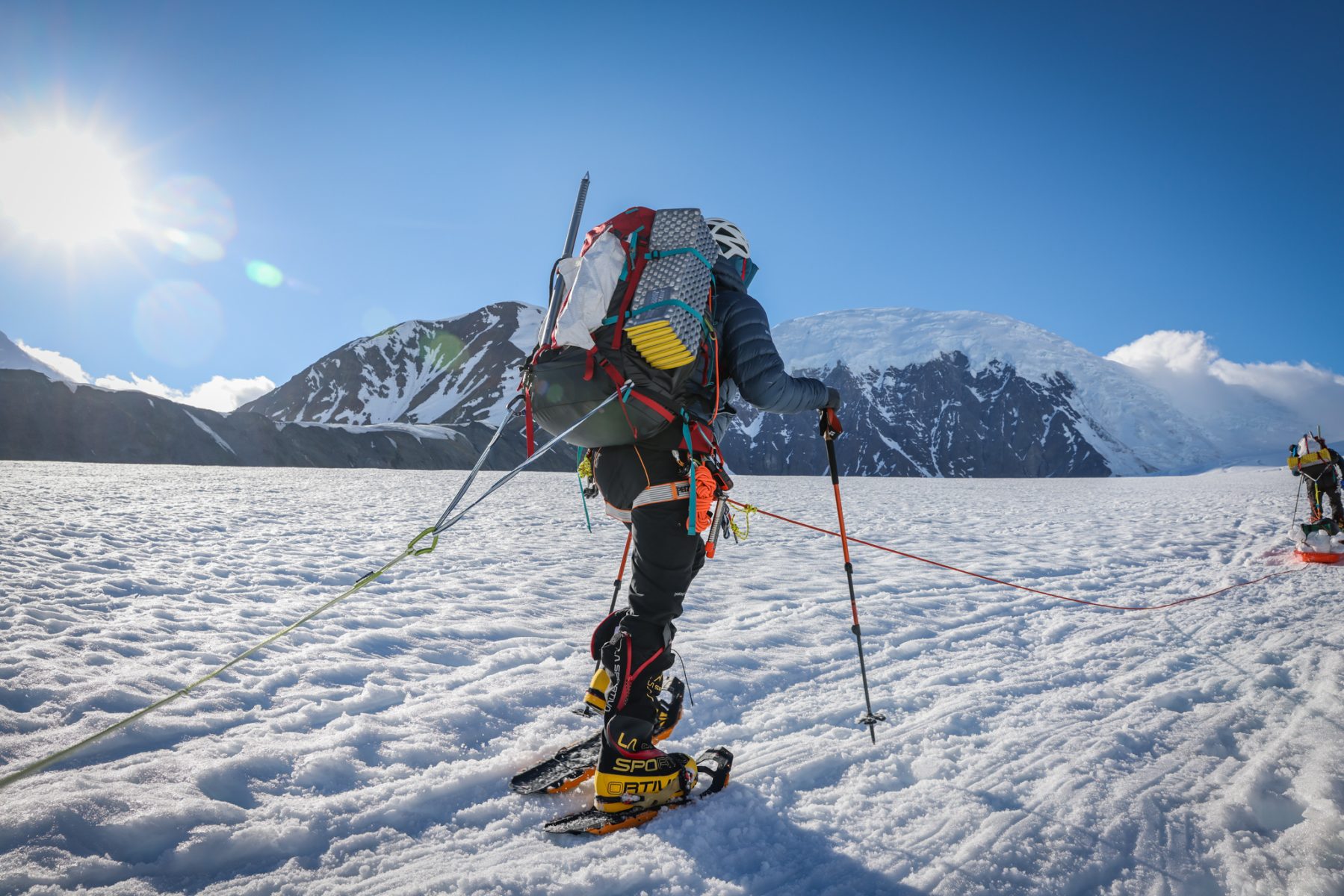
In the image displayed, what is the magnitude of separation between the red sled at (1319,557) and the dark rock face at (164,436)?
209 feet

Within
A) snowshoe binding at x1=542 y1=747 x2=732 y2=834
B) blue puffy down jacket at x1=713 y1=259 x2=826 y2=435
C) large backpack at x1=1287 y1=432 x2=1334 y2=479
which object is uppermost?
blue puffy down jacket at x1=713 y1=259 x2=826 y2=435

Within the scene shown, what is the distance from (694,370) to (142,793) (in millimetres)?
2773

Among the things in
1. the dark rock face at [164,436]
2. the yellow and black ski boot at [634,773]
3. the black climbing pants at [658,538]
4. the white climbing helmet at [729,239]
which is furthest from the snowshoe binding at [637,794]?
the dark rock face at [164,436]

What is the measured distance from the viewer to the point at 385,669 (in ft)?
13.0

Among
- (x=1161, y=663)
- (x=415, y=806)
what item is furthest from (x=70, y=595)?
(x=1161, y=663)

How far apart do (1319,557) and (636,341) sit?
33.8 feet

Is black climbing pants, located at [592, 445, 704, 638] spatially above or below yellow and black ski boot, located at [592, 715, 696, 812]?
above

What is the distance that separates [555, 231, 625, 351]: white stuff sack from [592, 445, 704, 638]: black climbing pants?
573 mm

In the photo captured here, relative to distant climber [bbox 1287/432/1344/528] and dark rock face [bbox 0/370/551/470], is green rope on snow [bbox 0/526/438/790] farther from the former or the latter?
dark rock face [bbox 0/370/551/470]

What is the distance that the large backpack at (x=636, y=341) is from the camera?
8.57ft

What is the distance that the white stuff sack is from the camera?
266cm

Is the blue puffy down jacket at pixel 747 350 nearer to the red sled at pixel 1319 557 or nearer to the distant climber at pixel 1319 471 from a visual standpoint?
the red sled at pixel 1319 557

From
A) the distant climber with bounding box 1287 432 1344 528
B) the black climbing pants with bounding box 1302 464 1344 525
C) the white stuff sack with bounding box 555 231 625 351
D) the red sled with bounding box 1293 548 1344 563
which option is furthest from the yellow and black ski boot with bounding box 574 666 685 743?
the black climbing pants with bounding box 1302 464 1344 525

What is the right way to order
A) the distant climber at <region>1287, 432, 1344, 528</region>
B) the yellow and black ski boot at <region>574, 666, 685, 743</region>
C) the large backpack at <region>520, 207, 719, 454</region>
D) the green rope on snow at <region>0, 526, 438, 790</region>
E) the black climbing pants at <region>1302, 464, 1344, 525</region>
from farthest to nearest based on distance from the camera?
the distant climber at <region>1287, 432, 1344, 528</region> → the black climbing pants at <region>1302, 464, 1344, 525</region> → the yellow and black ski boot at <region>574, 666, 685, 743</region> → the large backpack at <region>520, 207, 719, 454</region> → the green rope on snow at <region>0, 526, 438, 790</region>
